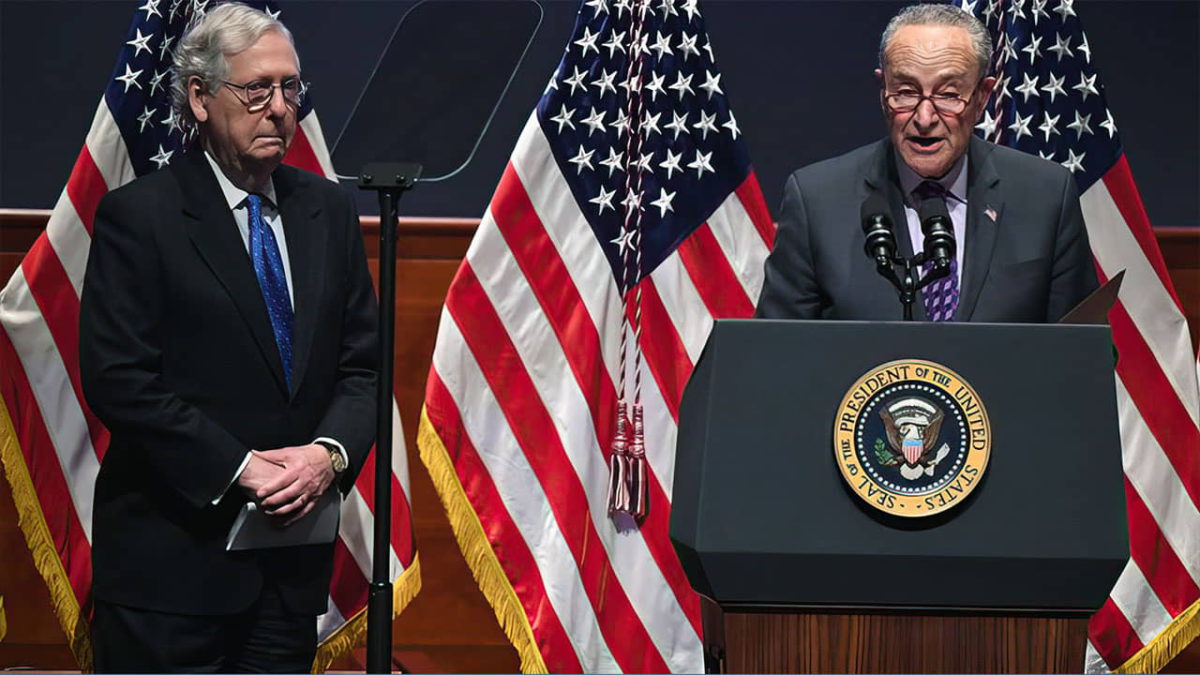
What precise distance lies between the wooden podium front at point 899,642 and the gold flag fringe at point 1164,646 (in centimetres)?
184

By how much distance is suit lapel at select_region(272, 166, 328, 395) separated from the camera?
7.27 ft

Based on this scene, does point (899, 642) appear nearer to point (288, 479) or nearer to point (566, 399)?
point (288, 479)

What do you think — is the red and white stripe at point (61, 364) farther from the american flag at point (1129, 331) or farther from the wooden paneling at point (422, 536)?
the american flag at point (1129, 331)

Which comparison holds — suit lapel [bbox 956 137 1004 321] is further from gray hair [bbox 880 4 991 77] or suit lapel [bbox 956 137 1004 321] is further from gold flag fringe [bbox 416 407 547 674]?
gold flag fringe [bbox 416 407 547 674]

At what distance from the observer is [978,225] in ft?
6.63

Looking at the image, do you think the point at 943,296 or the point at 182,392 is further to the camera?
the point at 182,392

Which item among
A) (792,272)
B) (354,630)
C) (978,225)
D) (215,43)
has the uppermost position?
(215,43)

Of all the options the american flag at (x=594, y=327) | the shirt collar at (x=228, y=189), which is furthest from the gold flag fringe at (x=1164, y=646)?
the shirt collar at (x=228, y=189)

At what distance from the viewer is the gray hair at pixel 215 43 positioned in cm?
220

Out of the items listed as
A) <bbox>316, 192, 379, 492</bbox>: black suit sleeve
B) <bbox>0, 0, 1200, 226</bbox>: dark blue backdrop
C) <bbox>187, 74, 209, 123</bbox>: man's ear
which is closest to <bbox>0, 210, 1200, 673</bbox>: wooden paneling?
<bbox>0, 0, 1200, 226</bbox>: dark blue backdrop

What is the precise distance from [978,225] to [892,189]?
15 cm

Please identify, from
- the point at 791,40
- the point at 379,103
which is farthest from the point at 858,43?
the point at 379,103

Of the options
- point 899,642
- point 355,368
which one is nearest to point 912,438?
point 899,642

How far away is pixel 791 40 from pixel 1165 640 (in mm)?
1980
